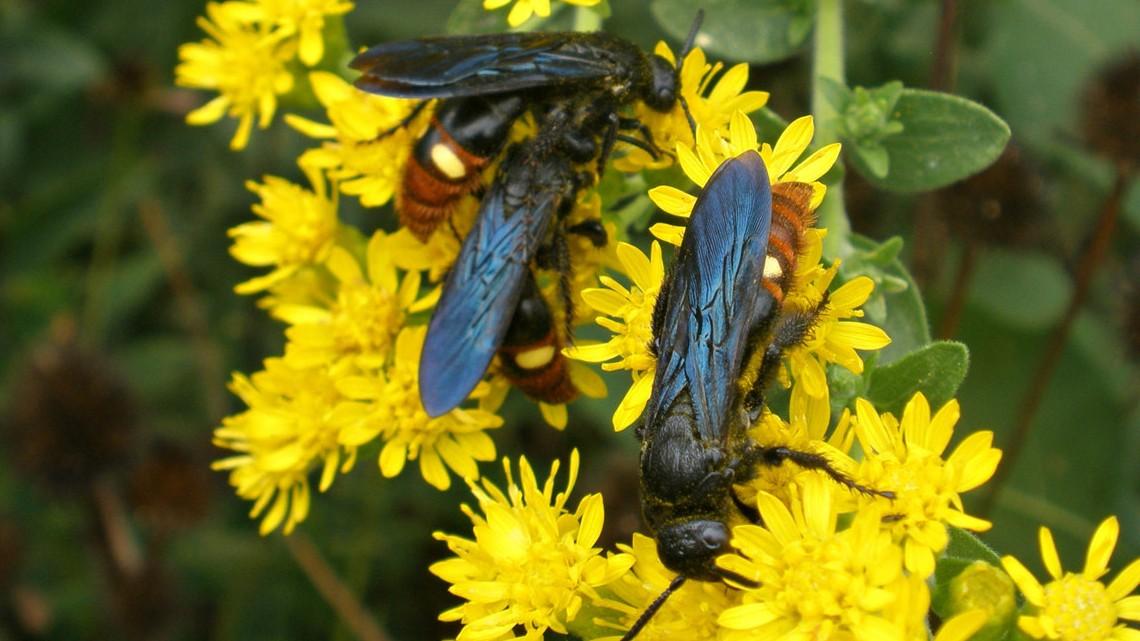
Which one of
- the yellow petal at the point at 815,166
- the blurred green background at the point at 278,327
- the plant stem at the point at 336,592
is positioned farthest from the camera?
the blurred green background at the point at 278,327

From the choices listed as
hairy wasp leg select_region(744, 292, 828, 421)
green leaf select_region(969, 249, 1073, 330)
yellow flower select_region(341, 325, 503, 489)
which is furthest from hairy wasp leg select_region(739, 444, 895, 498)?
green leaf select_region(969, 249, 1073, 330)

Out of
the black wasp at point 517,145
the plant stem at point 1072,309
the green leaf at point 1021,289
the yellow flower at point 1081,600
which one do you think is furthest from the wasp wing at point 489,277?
the green leaf at point 1021,289

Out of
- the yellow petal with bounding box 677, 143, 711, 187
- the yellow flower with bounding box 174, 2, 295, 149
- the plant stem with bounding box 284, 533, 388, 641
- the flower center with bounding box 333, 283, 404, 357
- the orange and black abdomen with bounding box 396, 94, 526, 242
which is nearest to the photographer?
the yellow petal with bounding box 677, 143, 711, 187

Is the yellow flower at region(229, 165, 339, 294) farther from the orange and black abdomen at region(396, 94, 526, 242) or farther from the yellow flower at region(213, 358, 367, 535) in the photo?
the orange and black abdomen at region(396, 94, 526, 242)

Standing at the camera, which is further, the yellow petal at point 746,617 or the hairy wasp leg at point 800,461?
the hairy wasp leg at point 800,461

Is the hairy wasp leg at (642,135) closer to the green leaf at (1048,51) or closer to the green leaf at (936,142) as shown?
the green leaf at (936,142)

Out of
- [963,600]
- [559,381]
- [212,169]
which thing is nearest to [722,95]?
[559,381]

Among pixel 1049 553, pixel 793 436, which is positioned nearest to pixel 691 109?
pixel 793 436
